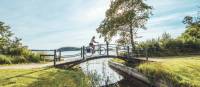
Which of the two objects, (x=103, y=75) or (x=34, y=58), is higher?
(x=34, y=58)

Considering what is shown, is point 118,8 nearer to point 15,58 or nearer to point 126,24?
point 126,24

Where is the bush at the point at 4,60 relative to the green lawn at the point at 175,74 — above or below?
above

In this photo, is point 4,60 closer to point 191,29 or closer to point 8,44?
point 8,44

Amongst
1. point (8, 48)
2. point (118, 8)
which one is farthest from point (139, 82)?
point (118, 8)

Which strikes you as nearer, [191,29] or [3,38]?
[3,38]

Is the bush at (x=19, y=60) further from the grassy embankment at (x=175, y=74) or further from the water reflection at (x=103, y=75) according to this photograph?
the grassy embankment at (x=175, y=74)

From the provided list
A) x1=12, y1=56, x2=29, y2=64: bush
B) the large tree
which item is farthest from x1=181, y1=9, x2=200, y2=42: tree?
x1=12, y1=56, x2=29, y2=64: bush

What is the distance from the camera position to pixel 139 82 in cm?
Answer: 2044

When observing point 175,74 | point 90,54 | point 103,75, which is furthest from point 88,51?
point 175,74

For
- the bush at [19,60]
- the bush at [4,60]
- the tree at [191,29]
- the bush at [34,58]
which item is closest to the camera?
the bush at [4,60]

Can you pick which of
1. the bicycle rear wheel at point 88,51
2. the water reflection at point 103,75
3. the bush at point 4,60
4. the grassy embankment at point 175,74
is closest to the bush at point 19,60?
the bush at point 4,60

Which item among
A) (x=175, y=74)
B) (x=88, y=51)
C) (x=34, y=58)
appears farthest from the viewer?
(x=88, y=51)

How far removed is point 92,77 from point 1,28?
18.6m

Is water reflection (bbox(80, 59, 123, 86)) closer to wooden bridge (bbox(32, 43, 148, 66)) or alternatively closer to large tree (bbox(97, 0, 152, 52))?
wooden bridge (bbox(32, 43, 148, 66))
